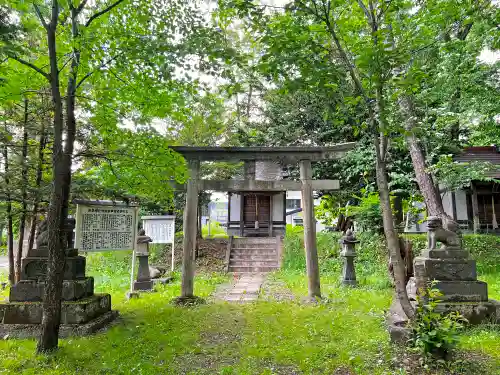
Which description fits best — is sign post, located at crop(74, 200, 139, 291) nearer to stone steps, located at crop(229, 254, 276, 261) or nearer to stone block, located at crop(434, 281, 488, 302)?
stone block, located at crop(434, 281, 488, 302)

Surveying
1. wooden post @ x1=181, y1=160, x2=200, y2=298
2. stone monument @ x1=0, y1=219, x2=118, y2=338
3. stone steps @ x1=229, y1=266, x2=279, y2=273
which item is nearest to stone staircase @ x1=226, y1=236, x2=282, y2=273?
stone steps @ x1=229, y1=266, x2=279, y2=273

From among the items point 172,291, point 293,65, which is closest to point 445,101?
point 293,65

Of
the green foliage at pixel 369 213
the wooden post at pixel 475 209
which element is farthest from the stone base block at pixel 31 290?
the wooden post at pixel 475 209

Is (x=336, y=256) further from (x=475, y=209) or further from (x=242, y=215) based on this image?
(x=475, y=209)

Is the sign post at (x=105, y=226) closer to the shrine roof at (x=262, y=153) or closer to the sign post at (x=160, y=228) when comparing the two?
the shrine roof at (x=262, y=153)

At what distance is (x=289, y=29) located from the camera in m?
4.00

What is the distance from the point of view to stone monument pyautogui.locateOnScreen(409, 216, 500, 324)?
17.6 feet

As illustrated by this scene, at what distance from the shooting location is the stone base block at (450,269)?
222 inches

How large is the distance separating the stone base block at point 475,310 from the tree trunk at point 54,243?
5716 mm

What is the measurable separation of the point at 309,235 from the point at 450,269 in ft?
10.0

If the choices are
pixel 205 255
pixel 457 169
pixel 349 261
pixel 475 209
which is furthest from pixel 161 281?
pixel 475 209

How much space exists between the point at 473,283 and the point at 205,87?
17.9 ft

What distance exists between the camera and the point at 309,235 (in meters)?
7.96

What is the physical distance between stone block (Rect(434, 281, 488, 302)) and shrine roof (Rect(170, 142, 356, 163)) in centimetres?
367
